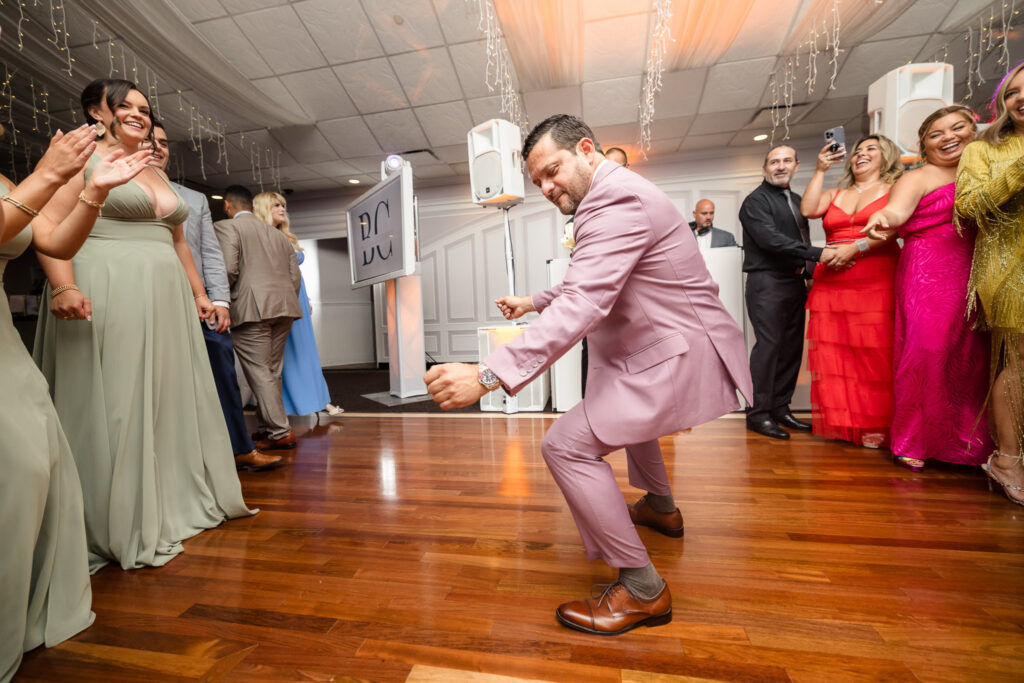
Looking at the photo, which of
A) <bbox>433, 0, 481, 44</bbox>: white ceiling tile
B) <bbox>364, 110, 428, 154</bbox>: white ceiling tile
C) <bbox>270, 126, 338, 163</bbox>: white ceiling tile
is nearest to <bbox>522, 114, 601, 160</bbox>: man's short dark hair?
<bbox>433, 0, 481, 44</bbox>: white ceiling tile

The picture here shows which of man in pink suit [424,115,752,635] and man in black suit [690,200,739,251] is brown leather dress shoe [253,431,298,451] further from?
man in black suit [690,200,739,251]

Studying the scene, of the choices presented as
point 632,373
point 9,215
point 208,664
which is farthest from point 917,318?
point 9,215

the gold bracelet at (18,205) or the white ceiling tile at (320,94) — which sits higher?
the white ceiling tile at (320,94)

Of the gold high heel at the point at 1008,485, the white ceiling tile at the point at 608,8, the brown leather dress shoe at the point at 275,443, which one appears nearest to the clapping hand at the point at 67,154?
the brown leather dress shoe at the point at 275,443

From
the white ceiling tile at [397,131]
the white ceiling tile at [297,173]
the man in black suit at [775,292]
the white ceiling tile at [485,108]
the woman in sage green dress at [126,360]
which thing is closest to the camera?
the woman in sage green dress at [126,360]

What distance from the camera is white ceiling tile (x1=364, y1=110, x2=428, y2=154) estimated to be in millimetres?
4721

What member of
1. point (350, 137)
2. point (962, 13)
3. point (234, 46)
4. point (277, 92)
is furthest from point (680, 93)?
point (234, 46)

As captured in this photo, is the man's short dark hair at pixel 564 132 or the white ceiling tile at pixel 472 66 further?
the white ceiling tile at pixel 472 66

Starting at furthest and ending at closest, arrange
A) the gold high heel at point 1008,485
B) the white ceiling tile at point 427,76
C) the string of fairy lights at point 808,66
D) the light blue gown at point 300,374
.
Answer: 1. the white ceiling tile at point 427,76
2. the string of fairy lights at point 808,66
3. the light blue gown at point 300,374
4. the gold high heel at point 1008,485

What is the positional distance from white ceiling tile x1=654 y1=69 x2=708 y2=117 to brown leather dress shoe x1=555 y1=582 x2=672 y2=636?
14.8ft

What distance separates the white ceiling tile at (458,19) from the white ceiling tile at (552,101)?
3.11 feet

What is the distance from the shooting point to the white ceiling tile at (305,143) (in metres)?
5.00

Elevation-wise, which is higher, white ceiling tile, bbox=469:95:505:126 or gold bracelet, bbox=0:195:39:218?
white ceiling tile, bbox=469:95:505:126

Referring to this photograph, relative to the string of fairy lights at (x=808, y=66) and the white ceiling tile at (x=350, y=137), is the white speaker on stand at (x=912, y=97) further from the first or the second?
the white ceiling tile at (x=350, y=137)
